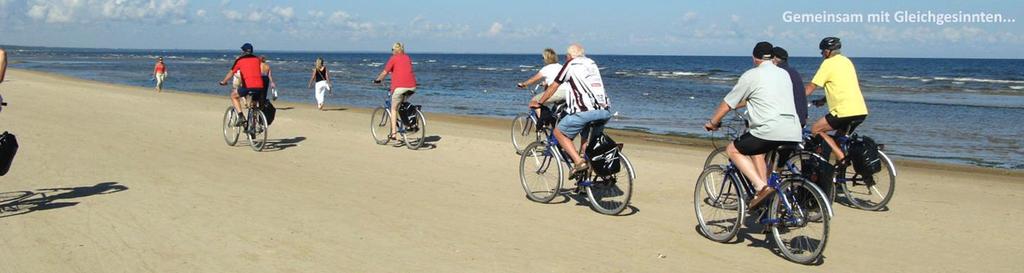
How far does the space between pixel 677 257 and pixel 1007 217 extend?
3829mm

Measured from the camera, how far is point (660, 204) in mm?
8461

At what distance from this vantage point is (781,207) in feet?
19.8

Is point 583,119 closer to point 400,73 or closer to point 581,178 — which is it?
point 581,178

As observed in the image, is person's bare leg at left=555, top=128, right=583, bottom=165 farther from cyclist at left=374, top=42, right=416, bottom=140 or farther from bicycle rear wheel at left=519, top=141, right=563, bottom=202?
cyclist at left=374, top=42, right=416, bottom=140

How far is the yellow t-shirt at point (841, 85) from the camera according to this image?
25.3ft

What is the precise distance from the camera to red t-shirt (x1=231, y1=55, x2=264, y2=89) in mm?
12094

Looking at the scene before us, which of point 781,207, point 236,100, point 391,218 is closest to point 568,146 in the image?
point 391,218

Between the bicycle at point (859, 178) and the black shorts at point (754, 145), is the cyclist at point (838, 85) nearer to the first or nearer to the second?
the bicycle at point (859, 178)

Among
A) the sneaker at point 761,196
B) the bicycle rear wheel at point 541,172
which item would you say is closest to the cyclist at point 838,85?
the sneaker at point 761,196

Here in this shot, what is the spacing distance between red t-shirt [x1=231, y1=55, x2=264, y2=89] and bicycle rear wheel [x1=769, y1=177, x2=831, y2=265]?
26.4ft

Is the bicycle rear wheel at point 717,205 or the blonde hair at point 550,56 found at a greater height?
the blonde hair at point 550,56

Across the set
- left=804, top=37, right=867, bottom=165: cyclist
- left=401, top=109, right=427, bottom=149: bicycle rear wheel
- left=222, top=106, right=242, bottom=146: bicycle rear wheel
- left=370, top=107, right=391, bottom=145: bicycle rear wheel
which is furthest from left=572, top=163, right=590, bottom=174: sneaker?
left=222, top=106, right=242, bottom=146: bicycle rear wheel

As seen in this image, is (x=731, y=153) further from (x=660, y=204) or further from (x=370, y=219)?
(x=370, y=219)

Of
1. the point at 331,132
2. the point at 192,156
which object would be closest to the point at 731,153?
the point at 192,156
